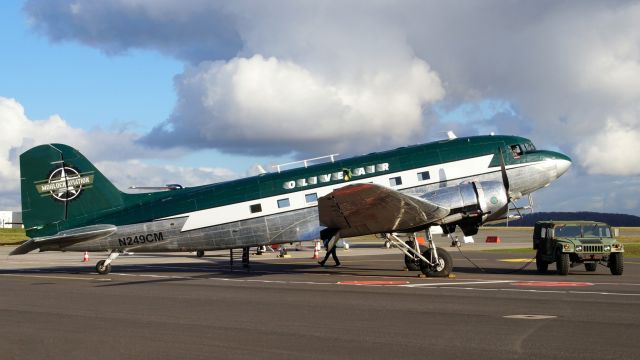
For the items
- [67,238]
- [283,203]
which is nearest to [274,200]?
[283,203]

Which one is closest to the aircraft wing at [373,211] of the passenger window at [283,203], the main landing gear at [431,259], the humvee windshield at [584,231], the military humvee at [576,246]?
the main landing gear at [431,259]

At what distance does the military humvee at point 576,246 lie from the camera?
78.1 feet

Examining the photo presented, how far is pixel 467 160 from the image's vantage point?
25109mm

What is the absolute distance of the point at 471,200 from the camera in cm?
2328

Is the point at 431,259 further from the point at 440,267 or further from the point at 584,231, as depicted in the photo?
the point at 584,231

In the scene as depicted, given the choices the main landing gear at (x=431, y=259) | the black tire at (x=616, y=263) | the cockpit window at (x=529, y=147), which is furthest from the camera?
the cockpit window at (x=529, y=147)

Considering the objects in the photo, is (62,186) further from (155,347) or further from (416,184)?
(155,347)

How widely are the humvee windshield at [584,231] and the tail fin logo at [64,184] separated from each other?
17920 millimetres

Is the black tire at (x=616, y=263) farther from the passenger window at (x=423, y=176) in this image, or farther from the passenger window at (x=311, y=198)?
the passenger window at (x=311, y=198)

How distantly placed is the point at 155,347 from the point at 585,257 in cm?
1773

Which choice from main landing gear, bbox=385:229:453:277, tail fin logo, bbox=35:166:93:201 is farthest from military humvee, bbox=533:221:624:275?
tail fin logo, bbox=35:166:93:201

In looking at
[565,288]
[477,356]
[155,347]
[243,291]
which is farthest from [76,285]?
[477,356]

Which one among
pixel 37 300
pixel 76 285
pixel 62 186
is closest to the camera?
pixel 37 300

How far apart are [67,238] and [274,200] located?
25.8 ft
